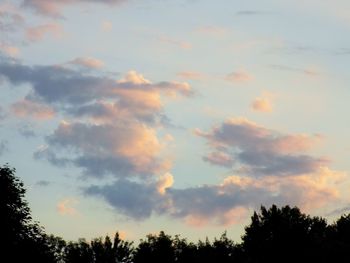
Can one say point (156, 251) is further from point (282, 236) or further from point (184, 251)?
point (282, 236)

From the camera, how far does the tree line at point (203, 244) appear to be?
96000 mm

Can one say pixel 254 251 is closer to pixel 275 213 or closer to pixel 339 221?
pixel 275 213

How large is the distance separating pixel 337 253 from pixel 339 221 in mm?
41024

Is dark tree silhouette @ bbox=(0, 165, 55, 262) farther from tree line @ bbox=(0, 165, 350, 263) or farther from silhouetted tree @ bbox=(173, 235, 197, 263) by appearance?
silhouetted tree @ bbox=(173, 235, 197, 263)

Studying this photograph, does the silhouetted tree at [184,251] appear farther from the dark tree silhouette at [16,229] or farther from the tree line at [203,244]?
the dark tree silhouette at [16,229]

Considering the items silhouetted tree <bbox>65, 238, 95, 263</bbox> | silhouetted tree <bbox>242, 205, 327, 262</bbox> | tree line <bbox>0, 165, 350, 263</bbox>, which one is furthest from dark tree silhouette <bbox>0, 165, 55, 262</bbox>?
silhouetted tree <bbox>65, 238, 95, 263</bbox>

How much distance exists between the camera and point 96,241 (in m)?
171

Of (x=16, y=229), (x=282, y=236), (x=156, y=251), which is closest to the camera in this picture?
(x=16, y=229)

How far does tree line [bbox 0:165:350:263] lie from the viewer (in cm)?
9600

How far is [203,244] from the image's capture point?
159875 mm

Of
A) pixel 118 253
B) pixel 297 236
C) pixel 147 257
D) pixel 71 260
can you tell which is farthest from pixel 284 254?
pixel 71 260

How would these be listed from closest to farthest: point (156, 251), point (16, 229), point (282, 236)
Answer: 1. point (16, 229)
2. point (282, 236)
3. point (156, 251)

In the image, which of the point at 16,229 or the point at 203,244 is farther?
the point at 203,244

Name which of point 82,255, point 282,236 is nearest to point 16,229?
point 282,236
